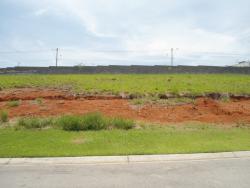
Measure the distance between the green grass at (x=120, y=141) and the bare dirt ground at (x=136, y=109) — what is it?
2.88 metres

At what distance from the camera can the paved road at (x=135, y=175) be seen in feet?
24.0

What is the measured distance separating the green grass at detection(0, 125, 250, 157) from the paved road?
1.12 m

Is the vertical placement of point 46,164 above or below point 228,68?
below

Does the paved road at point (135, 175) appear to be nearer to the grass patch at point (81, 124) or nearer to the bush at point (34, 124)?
the grass patch at point (81, 124)

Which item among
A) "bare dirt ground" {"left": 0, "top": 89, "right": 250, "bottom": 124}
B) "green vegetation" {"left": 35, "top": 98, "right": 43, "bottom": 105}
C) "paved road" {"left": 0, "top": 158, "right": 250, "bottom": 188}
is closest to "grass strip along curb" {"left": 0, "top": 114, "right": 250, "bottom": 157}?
"paved road" {"left": 0, "top": 158, "right": 250, "bottom": 188}

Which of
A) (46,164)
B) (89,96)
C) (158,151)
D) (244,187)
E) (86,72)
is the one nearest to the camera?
(244,187)

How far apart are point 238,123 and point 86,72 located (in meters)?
33.2

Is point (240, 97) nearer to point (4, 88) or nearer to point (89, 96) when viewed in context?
point (89, 96)

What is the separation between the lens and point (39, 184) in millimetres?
7344

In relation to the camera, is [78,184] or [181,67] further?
[181,67]

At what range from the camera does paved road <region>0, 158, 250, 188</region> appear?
730 centimetres

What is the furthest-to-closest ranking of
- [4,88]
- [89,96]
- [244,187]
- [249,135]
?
[4,88], [89,96], [249,135], [244,187]

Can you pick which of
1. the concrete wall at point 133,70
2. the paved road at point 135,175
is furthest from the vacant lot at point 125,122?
the concrete wall at point 133,70

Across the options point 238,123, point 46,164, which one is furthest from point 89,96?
point 46,164
